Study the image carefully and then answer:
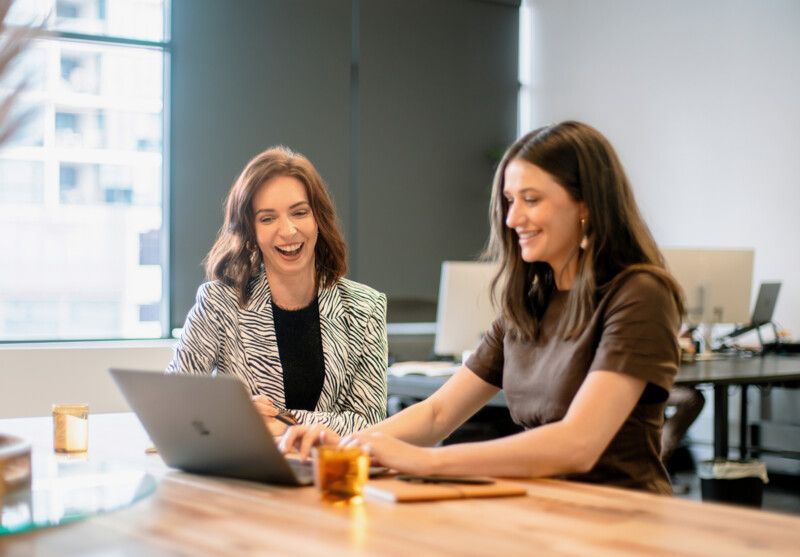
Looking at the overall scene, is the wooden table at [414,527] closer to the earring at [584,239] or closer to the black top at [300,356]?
the earring at [584,239]

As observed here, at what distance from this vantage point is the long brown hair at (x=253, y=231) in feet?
8.65

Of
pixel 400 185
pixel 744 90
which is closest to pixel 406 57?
pixel 400 185

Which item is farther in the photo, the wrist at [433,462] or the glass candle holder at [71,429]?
the glass candle holder at [71,429]

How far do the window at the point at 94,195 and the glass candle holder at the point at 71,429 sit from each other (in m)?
4.42

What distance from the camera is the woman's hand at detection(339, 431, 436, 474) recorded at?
1587 millimetres

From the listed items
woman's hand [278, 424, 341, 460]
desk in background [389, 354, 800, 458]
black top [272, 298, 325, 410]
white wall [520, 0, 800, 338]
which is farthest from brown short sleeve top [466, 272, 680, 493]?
white wall [520, 0, 800, 338]

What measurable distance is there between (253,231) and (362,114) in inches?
183

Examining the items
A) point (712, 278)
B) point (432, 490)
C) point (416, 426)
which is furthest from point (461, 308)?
point (432, 490)

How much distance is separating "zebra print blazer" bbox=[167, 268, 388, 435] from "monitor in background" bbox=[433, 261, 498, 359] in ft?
6.77

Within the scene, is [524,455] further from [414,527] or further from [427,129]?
Answer: [427,129]

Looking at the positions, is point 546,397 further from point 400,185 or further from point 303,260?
point 400,185

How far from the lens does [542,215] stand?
6.47 feet

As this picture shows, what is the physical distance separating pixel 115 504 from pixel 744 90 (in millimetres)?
5880

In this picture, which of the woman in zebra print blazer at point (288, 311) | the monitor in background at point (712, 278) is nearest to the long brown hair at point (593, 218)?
the woman in zebra print blazer at point (288, 311)
